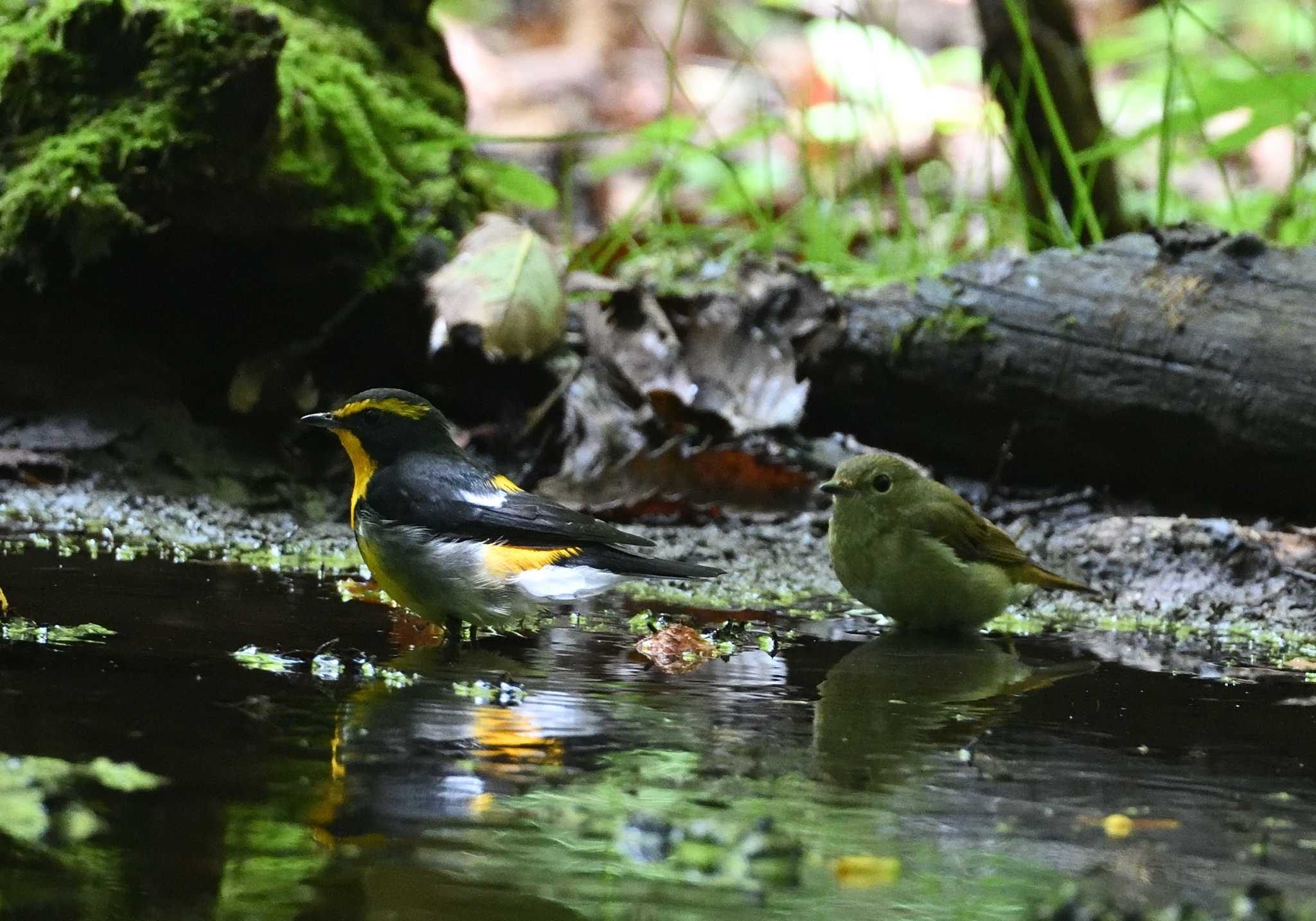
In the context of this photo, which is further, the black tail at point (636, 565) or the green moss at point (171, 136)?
the green moss at point (171, 136)

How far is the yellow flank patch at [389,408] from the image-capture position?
396 cm

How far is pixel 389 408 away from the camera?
3.96 meters

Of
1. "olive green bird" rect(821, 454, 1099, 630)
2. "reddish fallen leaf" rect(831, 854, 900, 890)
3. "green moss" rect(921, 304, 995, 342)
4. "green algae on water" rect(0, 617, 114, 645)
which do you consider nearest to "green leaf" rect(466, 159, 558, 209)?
"green moss" rect(921, 304, 995, 342)

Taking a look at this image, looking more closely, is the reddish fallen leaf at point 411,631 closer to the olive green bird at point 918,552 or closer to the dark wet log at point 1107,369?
the olive green bird at point 918,552

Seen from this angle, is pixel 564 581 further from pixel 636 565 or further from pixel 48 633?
pixel 48 633

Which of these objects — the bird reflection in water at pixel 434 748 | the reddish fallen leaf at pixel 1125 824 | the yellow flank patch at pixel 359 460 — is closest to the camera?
the bird reflection in water at pixel 434 748

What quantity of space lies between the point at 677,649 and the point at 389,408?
3.61 ft

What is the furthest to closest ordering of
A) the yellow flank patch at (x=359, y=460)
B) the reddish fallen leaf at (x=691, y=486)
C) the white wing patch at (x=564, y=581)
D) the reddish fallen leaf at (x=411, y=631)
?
the reddish fallen leaf at (x=691, y=486) → the yellow flank patch at (x=359, y=460) → the white wing patch at (x=564, y=581) → the reddish fallen leaf at (x=411, y=631)

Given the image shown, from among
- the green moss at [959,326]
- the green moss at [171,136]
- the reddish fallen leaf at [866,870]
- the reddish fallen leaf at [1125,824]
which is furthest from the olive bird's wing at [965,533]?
the green moss at [171,136]

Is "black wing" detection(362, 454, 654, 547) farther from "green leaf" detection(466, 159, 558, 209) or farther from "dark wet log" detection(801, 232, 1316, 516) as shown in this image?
"green leaf" detection(466, 159, 558, 209)

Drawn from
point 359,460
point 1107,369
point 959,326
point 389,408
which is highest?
point 959,326

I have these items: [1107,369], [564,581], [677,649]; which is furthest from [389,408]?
[1107,369]

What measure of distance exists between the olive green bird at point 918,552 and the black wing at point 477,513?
82cm

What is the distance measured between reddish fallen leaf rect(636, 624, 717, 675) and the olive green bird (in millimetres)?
770
